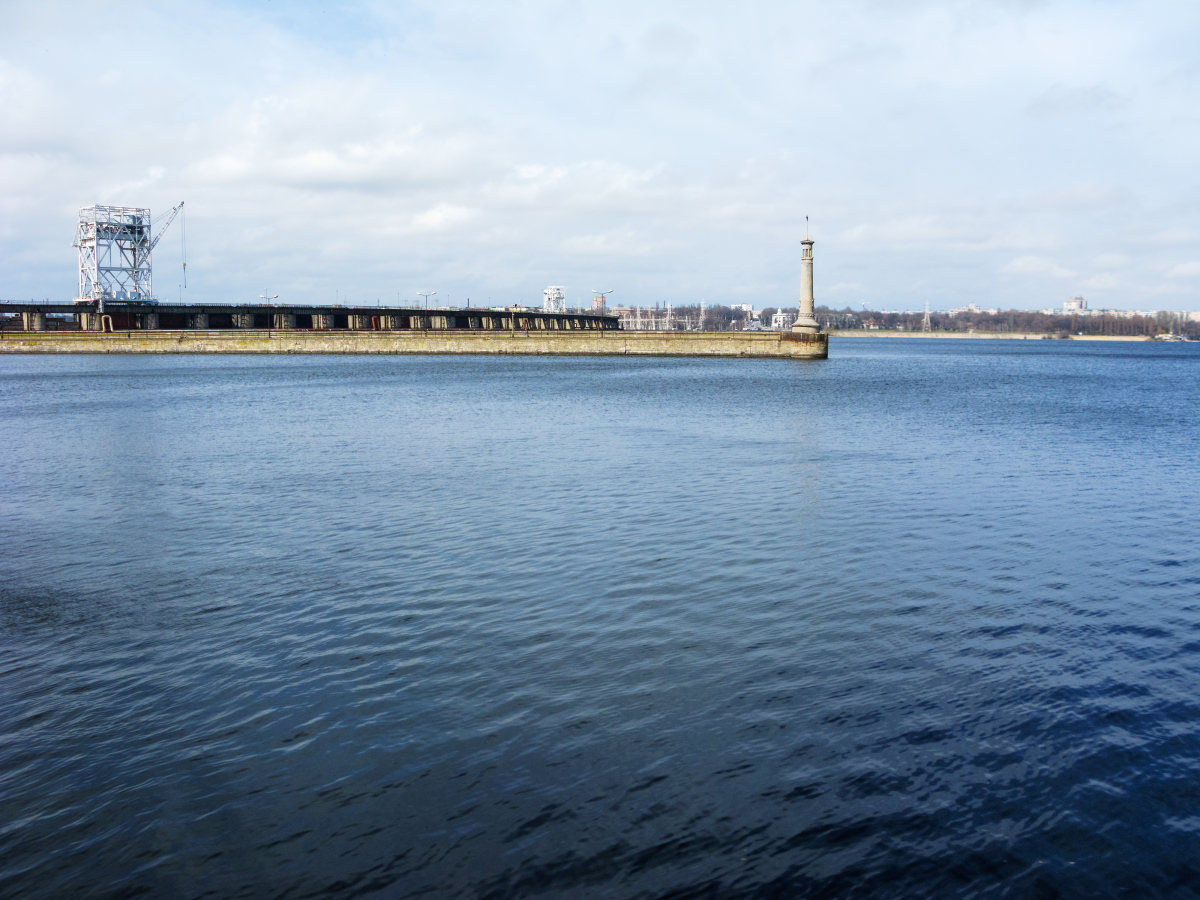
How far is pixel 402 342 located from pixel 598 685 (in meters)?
99.3

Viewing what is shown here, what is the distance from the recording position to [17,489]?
65.7ft

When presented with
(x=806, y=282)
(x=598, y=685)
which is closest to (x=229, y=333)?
(x=806, y=282)

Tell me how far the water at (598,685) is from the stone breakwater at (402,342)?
7486 centimetres

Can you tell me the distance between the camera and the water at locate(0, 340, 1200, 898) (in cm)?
620

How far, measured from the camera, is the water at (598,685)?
20.3 feet

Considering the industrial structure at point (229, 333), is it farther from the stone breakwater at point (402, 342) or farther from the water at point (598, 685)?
the water at point (598, 685)

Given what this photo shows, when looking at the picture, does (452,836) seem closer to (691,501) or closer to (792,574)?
(792,574)

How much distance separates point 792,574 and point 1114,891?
24.0ft

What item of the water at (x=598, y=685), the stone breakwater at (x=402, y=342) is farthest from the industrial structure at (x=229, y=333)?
the water at (x=598, y=685)

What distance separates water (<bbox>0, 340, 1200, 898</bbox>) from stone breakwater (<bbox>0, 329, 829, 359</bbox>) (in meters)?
74.9

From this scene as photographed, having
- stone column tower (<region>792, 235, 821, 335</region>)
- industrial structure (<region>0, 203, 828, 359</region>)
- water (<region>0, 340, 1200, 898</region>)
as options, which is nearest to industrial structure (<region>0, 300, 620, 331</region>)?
industrial structure (<region>0, 203, 828, 359</region>)

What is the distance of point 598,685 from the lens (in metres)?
8.94

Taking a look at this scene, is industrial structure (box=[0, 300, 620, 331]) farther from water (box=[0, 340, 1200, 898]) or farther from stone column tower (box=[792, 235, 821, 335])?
water (box=[0, 340, 1200, 898])

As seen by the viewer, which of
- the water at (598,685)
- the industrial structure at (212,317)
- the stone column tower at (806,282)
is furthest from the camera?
the industrial structure at (212,317)
